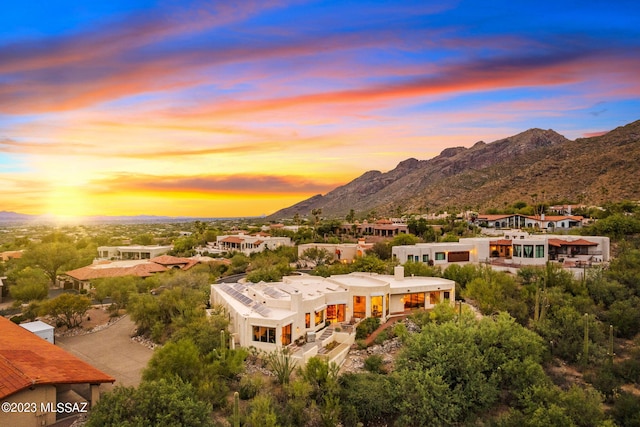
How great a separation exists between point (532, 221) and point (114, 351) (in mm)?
53960

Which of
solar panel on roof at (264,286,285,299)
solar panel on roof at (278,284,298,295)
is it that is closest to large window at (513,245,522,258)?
solar panel on roof at (278,284,298,295)

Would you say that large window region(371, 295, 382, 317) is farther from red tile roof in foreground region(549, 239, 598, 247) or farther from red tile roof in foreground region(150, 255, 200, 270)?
red tile roof in foreground region(150, 255, 200, 270)

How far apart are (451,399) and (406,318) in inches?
424

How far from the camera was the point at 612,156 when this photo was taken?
3182 inches

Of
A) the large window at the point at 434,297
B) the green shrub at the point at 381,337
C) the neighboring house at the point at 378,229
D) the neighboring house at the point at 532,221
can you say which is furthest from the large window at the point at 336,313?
the neighboring house at the point at 532,221

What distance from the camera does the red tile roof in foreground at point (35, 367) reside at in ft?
51.0

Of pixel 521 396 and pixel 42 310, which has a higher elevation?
pixel 42 310

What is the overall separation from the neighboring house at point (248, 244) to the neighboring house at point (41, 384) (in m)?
43.4

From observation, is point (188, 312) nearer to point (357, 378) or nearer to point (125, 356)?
point (125, 356)

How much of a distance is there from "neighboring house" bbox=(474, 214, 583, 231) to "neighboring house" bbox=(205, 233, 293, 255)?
29264 millimetres

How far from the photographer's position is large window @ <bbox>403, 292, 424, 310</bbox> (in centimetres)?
3300

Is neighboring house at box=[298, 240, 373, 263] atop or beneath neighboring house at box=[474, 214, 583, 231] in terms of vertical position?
beneath

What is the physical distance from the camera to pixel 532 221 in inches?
2386

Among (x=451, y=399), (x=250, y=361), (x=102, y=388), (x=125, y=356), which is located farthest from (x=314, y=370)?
(x=125, y=356)
